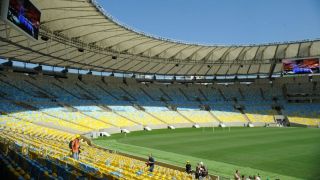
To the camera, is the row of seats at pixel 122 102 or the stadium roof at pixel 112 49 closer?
the stadium roof at pixel 112 49

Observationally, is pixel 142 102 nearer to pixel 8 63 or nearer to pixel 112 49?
pixel 112 49

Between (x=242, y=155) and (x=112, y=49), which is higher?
(x=112, y=49)

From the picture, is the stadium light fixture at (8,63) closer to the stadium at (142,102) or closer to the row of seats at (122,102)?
the stadium at (142,102)

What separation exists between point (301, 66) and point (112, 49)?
29.8m

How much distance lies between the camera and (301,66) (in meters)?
50.3

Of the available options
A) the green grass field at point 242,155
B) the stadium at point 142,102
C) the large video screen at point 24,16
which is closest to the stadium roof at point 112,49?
the stadium at point 142,102

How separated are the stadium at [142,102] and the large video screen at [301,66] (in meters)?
0.16

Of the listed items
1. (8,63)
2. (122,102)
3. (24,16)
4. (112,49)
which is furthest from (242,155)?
(8,63)

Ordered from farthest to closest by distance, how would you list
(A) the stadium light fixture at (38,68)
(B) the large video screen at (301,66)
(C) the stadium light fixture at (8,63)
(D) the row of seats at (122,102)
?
(A) the stadium light fixture at (38,68), (B) the large video screen at (301,66), (C) the stadium light fixture at (8,63), (D) the row of seats at (122,102)

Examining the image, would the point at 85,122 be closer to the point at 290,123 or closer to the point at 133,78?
the point at 133,78

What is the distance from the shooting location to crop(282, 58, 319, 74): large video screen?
164 ft

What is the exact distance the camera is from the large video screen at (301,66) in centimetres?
4991

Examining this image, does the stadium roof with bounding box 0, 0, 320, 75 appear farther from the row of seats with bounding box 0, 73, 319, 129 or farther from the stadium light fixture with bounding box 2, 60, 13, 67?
the row of seats with bounding box 0, 73, 319, 129

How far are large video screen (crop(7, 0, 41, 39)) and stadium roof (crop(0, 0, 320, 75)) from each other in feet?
12.2
